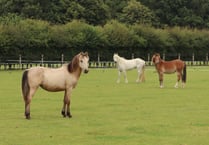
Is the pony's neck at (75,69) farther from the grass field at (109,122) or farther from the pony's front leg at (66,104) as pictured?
the grass field at (109,122)

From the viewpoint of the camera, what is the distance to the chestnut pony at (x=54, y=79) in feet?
51.3

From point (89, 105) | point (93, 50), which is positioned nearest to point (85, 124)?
point (89, 105)

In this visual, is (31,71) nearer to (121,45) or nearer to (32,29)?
(32,29)

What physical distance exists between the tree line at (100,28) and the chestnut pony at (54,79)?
43.9 m

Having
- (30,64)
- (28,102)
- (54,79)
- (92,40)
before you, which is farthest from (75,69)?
(92,40)

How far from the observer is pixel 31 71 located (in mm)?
15727

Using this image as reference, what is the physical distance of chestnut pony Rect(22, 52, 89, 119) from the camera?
15648 millimetres

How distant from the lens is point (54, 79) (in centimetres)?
1602

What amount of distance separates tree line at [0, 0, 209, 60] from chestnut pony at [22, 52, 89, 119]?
43.9 m

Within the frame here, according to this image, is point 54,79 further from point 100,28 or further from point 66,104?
point 100,28

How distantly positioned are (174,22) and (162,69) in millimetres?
72345

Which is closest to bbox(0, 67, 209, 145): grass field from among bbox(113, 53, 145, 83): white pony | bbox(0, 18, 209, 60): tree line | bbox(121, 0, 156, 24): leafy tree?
bbox(113, 53, 145, 83): white pony

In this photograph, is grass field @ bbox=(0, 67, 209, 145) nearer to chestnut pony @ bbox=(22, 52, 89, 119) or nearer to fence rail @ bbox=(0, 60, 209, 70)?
chestnut pony @ bbox=(22, 52, 89, 119)

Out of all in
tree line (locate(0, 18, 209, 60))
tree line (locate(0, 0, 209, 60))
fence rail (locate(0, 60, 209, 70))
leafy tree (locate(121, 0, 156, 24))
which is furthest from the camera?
leafy tree (locate(121, 0, 156, 24))
